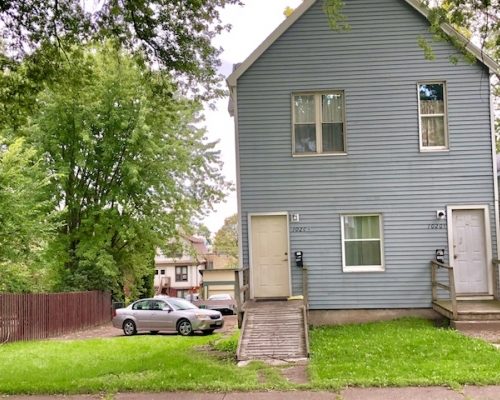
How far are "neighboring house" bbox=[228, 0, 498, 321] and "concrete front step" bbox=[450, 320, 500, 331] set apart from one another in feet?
5.62

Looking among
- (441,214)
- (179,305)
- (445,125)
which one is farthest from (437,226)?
(179,305)

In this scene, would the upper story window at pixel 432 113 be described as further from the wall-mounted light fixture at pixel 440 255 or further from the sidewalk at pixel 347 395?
the sidewalk at pixel 347 395

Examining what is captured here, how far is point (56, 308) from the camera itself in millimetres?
21625

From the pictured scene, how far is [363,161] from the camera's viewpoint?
45.1ft

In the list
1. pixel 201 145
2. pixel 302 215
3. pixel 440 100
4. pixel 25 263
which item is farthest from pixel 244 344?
pixel 201 145

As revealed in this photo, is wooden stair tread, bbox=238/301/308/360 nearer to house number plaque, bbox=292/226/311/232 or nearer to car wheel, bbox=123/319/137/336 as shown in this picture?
house number plaque, bbox=292/226/311/232

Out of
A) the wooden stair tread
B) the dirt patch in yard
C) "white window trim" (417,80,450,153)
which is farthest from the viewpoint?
"white window trim" (417,80,450,153)

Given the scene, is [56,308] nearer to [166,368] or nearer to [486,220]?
[166,368]

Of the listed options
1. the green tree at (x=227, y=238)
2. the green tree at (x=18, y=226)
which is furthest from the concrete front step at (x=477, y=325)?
the green tree at (x=227, y=238)

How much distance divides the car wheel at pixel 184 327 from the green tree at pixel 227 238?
4617cm

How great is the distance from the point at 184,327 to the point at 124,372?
974cm

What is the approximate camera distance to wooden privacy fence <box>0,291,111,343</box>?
18547 millimetres

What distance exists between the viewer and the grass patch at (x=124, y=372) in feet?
25.4

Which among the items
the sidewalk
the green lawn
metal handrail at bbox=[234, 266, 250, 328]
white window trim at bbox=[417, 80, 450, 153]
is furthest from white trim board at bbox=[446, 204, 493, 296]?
the sidewalk
